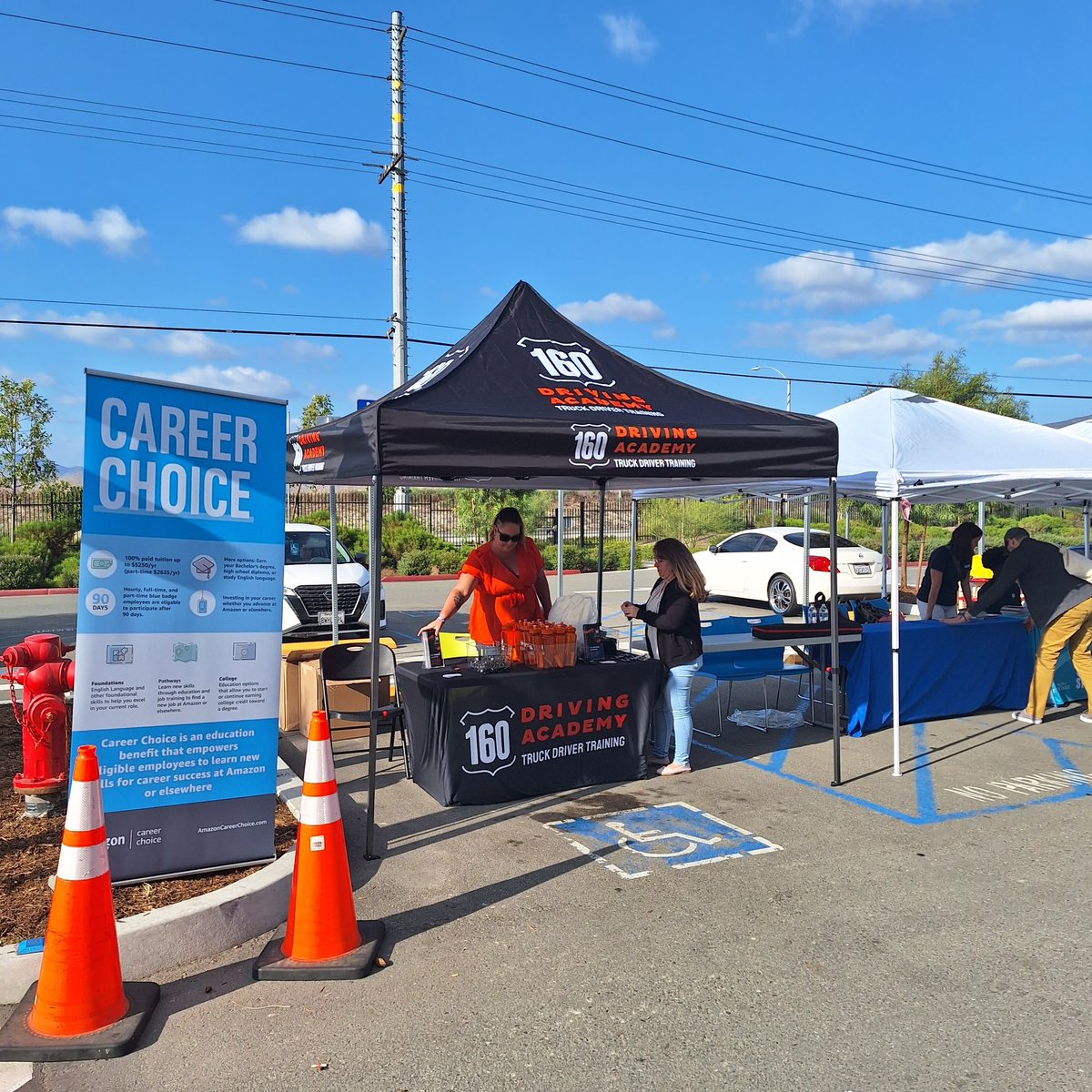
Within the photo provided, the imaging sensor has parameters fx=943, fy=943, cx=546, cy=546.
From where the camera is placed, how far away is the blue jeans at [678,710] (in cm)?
679

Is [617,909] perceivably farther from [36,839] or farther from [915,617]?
[915,617]

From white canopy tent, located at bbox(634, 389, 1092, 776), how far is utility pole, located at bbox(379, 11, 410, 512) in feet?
66.4

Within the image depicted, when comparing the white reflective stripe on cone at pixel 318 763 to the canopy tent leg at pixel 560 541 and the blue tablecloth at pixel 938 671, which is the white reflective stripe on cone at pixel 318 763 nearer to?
the blue tablecloth at pixel 938 671

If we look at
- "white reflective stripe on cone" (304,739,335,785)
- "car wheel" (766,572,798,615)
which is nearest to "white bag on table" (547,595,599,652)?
"white reflective stripe on cone" (304,739,335,785)

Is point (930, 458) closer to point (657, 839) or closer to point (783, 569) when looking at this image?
point (657, 839)

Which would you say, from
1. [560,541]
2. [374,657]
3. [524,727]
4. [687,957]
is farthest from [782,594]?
[687,957]

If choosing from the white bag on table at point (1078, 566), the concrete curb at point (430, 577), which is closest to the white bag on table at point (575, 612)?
the white bag on table at point (1078, 566)

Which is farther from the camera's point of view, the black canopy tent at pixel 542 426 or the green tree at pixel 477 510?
the green tree at pixel 477 510

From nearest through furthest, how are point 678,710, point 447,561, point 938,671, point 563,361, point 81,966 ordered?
point 81,966, point 563,361, point 678,710, point 938,671, point 447,561

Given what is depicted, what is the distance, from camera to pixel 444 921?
4.36m

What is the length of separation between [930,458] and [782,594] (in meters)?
9.54

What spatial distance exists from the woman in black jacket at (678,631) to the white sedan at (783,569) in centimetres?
1005

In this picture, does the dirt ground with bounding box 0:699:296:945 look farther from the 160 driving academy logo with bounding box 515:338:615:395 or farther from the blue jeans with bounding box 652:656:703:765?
the 160 driving academy logo with bounding box 515:338:615:395

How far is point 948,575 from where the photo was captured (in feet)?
30.1
